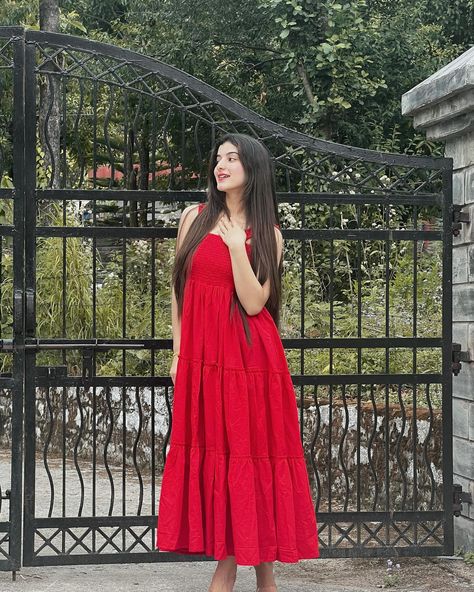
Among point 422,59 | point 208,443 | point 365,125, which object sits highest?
point 422,59

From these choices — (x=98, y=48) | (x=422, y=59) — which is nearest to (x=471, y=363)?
(x=98, y=48)

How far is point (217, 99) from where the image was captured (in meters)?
4.79

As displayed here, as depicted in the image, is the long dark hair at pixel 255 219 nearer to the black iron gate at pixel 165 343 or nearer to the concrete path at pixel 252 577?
the black iron gate at pixel 165 343

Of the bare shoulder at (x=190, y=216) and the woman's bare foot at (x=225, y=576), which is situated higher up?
the bare shoulder at (x=190, y=216)

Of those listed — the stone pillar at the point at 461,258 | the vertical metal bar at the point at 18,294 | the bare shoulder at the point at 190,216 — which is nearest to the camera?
the bare shoulder at the point at 190,216

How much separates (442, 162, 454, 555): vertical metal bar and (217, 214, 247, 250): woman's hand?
1322mm

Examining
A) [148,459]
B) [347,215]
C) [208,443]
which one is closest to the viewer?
[208,443]

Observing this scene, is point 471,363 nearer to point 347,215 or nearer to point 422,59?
point 347,215

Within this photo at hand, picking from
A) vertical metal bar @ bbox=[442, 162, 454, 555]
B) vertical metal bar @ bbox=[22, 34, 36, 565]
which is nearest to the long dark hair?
vertical metal bar @ bbox=[22, 34, 36, 565]

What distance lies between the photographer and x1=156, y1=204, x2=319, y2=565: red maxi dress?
3975mm

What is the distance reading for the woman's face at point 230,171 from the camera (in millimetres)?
4172

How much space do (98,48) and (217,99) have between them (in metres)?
0.60

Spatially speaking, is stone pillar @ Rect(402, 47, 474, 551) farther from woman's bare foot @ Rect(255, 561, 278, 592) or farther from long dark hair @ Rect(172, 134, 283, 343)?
woman's bare foot @ Rect(255, 561, 278, 592)

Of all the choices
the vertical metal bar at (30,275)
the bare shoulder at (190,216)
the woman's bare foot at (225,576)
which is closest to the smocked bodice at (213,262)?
the bare shoulder at (190,216)
